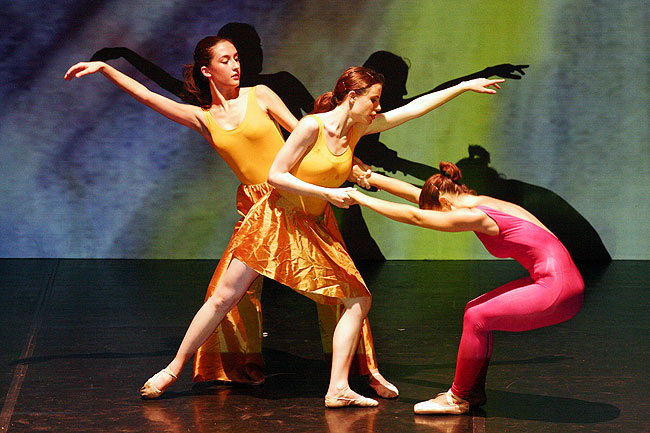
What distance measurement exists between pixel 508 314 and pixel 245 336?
3.70ft

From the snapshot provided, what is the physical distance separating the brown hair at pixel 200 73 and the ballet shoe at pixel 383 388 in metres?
1.28

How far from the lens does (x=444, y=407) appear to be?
339 centimetres

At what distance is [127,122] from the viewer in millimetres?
6391

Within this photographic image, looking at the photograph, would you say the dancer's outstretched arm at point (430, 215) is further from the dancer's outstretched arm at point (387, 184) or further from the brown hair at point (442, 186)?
the dancer's outstretched arm at point (387, 184)

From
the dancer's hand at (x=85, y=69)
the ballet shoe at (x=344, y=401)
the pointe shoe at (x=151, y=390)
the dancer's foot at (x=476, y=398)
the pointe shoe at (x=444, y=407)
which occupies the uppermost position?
the dancer's hand at (x=85, y=69)

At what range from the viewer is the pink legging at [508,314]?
3299mm

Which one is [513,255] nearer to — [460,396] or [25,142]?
[460,396]

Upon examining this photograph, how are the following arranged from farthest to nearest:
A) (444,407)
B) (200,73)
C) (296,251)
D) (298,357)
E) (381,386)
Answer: (298,357) → (200,73) → (381,386) → (296,251) → (444,407)

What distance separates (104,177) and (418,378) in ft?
10.9

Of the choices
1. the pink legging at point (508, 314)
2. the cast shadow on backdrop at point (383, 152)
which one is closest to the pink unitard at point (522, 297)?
the pink legging at point (508, 314)

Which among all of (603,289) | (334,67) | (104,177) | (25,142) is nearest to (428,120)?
(334,67)

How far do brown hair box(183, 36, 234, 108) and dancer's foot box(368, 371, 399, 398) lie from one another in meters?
1.27


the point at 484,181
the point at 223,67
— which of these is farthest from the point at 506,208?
the point at 484,181

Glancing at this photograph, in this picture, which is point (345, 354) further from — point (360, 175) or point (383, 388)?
point (360, 175)
